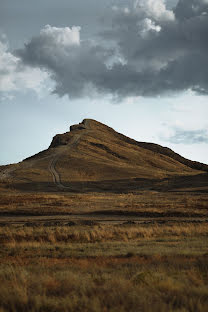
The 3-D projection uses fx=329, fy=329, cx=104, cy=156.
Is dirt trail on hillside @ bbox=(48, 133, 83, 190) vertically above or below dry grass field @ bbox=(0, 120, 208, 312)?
above

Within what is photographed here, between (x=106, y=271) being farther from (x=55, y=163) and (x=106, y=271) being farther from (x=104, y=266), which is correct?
(x=55, y=163)

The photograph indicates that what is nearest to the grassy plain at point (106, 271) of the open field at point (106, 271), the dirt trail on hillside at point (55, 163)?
the open field at point (106, 271)

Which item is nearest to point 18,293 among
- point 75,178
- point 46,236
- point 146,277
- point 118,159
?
point 146,277

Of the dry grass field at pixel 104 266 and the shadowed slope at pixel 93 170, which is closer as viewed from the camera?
the dry grass field at pixel 104 266

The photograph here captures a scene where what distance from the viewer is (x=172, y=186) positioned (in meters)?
86.0

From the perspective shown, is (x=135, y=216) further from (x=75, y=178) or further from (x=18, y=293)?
(x=75, y=178)

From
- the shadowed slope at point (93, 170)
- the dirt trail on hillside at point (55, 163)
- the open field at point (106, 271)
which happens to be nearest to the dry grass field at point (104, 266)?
the open field at point (106, 271)

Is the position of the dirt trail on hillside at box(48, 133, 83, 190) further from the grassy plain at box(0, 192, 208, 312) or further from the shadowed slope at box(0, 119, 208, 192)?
the grassy plain at box(0, 192, 208, 312)

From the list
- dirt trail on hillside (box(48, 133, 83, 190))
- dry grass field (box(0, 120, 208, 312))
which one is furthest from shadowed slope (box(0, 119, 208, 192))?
dry grass field (box(0, 120, 208, 312))

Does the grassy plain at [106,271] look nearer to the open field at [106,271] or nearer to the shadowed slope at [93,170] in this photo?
the open field at [106,271]

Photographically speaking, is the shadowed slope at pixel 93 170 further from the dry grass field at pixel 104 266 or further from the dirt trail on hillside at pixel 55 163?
the dry grass field at pixel 104 266

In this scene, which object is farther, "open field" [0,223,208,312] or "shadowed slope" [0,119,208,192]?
"shadowed slope" [0,119,208,192]

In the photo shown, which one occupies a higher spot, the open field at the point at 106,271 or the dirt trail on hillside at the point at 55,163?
the dirt trail on hillside at the point at 55,163

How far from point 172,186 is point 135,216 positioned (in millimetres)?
52809
